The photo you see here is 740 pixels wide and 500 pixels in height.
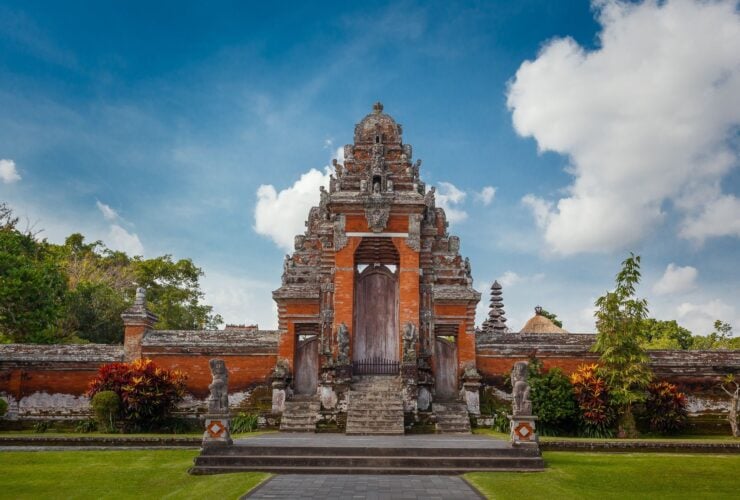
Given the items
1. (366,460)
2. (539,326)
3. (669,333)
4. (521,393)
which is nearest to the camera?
(366,460)

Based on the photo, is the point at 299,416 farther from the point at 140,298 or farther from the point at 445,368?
the point at 140,298

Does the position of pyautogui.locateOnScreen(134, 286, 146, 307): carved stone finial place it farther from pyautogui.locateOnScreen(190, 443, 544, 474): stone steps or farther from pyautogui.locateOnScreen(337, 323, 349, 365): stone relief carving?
pyautogui.locateOnScreen(190, 443, 544, 474): stone steps

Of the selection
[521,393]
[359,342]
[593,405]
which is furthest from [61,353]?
[593,405]

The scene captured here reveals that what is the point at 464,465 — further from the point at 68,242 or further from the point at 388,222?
the point at 68,242

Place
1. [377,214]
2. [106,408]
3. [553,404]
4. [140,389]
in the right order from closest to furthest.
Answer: [106,408], [553,404], [140,389], [377,214]

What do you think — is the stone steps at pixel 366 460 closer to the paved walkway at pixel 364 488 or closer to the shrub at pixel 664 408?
the paved walkway at pixel 364 488

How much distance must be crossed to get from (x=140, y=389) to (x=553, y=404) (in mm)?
10988

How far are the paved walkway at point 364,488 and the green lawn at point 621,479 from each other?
0.46 meters

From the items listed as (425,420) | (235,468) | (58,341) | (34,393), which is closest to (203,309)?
(58,341)

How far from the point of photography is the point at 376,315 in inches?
733

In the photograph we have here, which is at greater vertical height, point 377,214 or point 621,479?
point 377,214

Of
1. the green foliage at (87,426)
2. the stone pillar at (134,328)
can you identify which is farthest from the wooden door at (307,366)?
the green foliage at (87,426)

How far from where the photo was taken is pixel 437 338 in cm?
1838

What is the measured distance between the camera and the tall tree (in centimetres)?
1583
